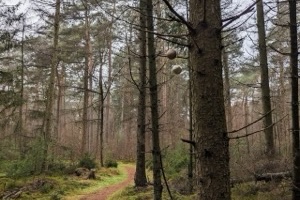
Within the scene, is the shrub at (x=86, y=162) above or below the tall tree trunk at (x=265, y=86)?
below

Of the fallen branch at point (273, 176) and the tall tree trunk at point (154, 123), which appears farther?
the fallen branch at point (273, 176)

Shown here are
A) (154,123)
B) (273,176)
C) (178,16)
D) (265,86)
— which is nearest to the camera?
(178,16)

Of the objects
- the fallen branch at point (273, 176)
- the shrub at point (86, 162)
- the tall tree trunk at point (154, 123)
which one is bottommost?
the shrub at point (86, 162)

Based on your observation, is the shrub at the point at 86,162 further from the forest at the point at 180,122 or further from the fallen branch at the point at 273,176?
the fallen branch at the point at 273,176

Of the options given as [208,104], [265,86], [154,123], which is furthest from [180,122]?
[208,104]

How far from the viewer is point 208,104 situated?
87.4 inches

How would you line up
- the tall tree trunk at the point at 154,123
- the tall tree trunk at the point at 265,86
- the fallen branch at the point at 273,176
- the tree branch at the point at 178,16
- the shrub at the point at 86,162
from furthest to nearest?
the shrub at the point at 86,162
the tall tree trunk at the point at 265,86
the fallen branch at the point at 273,176
the tall tree trunk at the point at 154,123
the tree branch at the point at 178,16

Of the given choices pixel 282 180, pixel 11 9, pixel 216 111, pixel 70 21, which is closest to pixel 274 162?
pixel 282 180

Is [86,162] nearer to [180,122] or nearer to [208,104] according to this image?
[180,122]

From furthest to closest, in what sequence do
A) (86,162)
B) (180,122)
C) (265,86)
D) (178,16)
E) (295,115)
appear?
(180,122) < (86,162) < (265,86) < (295,115) < (178,16)

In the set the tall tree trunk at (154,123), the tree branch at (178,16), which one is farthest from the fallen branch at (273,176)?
the tree branch at (178,16)

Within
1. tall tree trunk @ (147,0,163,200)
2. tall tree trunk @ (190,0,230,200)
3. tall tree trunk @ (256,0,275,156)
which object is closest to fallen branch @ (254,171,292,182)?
tall tree trunk @ (256,0,275,156)

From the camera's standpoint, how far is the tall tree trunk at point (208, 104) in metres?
2.17


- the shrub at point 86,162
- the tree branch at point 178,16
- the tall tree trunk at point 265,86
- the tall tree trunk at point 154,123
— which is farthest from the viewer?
the shrub at point 86,162
